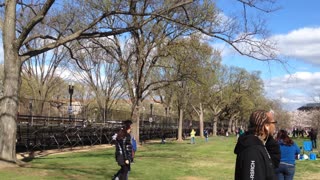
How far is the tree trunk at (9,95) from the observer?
617 inches

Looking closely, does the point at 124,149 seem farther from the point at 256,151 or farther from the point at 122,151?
the point at 256,151

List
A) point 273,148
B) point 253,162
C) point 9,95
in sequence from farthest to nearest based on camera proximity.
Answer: point 9,95 → point 273,148 → point 253,162

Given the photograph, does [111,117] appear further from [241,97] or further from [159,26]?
[241,97]

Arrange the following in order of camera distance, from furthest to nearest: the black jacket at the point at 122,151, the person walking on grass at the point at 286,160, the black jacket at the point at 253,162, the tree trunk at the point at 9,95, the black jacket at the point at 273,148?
the tree trunk at the point at 9,95
the black jacket at the point at 122,151
the person walking on grass at the point at 286,160
the black jacket at the point at 273,148
the black jacket at the point at 253,162

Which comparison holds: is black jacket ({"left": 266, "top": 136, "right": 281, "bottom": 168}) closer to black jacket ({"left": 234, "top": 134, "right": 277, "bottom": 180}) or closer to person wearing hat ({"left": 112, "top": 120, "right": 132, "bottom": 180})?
black jacket ({"left": 234, "top": 134, "right": 277, "bottom": 180})

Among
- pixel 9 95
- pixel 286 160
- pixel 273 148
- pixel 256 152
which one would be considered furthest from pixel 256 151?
pixel 9 95

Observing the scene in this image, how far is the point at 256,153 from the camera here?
3613 mm

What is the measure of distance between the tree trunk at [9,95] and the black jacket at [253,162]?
13357 millimetres

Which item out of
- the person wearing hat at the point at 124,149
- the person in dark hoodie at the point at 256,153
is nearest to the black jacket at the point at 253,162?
the person in dark hoodie at the point at 256,153

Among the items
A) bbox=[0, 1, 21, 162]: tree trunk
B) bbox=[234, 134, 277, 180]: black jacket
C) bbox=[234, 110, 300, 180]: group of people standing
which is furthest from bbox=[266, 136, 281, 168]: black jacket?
bbox=[0, 1, 21, 162]: tree trunk

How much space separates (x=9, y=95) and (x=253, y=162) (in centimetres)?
1372

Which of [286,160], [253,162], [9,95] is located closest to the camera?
[253,162]

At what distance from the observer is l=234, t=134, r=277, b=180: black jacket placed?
3580 millimetres

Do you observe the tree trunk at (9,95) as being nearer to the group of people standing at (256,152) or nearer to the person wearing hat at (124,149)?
the person wearing hat at (124,149)
